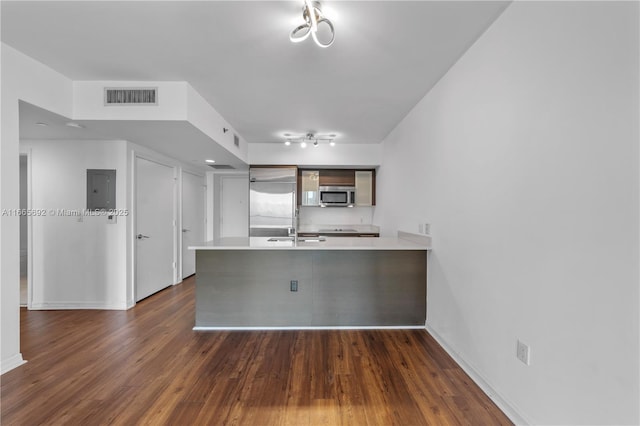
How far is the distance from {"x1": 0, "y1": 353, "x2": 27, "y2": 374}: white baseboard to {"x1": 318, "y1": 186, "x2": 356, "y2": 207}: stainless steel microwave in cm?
408

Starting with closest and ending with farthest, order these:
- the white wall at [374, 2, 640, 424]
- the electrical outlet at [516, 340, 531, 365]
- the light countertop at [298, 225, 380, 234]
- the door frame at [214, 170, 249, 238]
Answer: the white wall at [374, 2, 640, 424]
the electrical outlet at [516, 340, 531, 365]
the light countertop at [298, 225, 380, 234]
the door frame at [214, 170, 249, 238]

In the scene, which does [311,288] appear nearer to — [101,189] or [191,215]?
[101,189]

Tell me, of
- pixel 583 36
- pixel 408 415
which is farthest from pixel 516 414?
pixel 583 36

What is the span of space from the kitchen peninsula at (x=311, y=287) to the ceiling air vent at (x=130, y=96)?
155cm

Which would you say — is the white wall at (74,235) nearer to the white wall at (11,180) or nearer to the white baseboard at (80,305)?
the white baseboard at (80,305)

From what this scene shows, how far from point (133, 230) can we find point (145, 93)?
76.3 inches

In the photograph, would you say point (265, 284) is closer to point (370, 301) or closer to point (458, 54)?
point (370, 301)

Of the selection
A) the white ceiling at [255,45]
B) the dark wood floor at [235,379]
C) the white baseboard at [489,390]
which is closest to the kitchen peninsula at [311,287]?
the dark wood floor at [235,379]

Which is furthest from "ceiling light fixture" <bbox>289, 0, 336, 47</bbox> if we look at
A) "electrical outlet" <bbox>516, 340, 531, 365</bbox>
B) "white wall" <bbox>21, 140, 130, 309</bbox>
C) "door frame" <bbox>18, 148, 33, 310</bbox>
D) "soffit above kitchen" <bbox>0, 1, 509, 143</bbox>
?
"door frame" <bbox>18, 148, 33, 310</bbox>

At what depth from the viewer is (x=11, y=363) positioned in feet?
7.11

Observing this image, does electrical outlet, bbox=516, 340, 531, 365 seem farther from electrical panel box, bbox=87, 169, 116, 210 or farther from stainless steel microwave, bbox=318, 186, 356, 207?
electrical panel box, bbox=87, 169, 116, 210

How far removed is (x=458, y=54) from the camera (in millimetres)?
2152

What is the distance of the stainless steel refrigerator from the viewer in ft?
16.3

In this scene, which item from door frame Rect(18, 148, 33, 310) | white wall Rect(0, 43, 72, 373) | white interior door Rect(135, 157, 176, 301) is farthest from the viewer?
white interior door Rect(135, 157, 176, 301)
